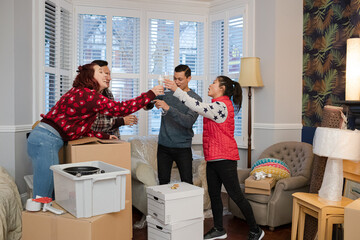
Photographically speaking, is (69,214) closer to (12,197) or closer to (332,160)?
(12,197)

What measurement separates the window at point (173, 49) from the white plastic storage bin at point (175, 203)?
2.33 m

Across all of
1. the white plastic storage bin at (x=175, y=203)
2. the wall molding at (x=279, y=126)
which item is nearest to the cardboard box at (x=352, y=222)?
the white plastic storage bin at (x=175, y=203)

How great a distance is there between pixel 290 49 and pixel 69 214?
3543mm

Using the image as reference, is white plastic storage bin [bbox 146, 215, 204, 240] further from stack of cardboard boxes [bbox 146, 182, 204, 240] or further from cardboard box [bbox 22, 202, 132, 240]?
cardboard box [bbox 22, 202, 132, 240]

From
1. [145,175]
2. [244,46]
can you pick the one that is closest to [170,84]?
[145,175]

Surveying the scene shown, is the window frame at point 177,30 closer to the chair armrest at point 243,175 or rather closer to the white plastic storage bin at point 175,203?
the chair armrest at point 243,175

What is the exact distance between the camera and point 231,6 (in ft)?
15.7

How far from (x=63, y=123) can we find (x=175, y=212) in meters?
1.02

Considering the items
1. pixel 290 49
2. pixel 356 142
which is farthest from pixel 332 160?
pixel 290 49

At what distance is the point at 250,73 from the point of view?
4230mm

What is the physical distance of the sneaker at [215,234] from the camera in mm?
2987

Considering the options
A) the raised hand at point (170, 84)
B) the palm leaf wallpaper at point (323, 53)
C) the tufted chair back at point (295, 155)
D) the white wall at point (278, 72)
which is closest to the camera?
the raised hand at point (170, 84)

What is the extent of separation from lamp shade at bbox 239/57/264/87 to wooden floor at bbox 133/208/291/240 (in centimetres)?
162

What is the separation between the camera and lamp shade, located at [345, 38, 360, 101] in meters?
3.43
